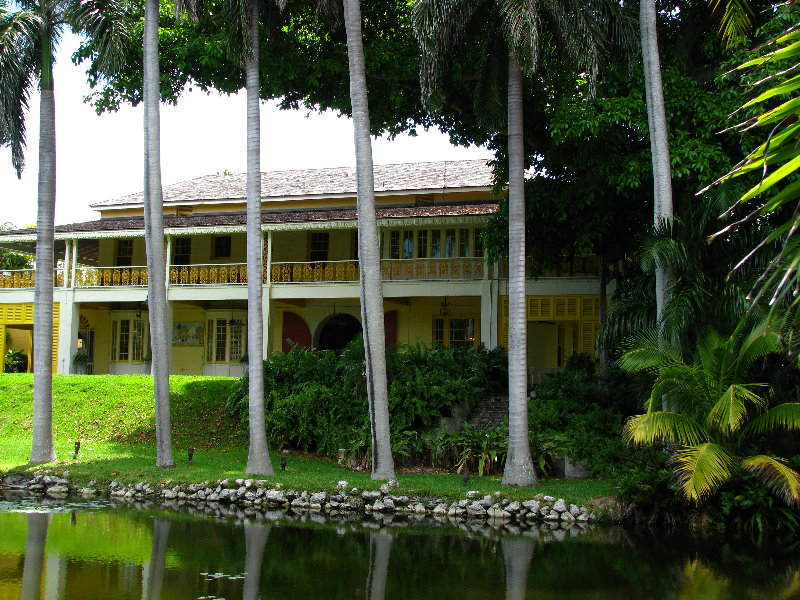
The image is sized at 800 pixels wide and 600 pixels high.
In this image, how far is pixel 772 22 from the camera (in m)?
13.2

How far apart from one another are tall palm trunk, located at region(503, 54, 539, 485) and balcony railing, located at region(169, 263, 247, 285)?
13.2m

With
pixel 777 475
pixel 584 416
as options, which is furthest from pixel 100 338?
pixel 777 475

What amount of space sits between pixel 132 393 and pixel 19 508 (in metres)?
8.73

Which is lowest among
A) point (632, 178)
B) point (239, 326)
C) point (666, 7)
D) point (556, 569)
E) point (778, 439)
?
point (556, 569)

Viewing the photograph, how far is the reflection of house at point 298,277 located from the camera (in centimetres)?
2334

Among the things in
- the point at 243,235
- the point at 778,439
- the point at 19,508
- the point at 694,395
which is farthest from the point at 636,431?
the point at 243,235

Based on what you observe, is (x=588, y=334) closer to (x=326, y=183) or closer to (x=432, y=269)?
(x=432, y=269)

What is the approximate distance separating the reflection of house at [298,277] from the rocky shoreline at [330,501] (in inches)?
396

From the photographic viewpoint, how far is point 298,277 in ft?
82.0

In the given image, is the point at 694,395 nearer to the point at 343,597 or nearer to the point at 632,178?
the point at 632,178

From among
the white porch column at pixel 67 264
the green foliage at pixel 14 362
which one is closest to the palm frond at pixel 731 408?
the white porch column at pixel 67 264

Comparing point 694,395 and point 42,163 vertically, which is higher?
point 42,163

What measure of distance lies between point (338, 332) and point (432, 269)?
19.5ft

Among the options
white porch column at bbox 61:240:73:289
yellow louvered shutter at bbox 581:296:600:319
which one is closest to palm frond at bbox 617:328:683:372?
yellow louvered shutter at bbox 581:296:600:319
